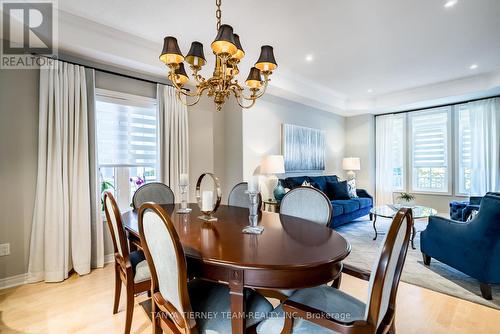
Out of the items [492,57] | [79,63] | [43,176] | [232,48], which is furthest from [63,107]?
[492,57]

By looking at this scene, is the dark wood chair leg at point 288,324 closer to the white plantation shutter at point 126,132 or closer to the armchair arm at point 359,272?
the armchair arm at point 359,272

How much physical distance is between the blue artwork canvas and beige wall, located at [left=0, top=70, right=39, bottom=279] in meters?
3.69

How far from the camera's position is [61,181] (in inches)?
105

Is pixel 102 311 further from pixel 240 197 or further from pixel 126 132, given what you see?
pixel 126 132

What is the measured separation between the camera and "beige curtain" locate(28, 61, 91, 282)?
260 cm

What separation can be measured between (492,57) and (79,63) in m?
5.64

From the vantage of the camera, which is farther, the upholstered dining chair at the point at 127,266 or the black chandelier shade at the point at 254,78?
the black chandelier shade at the point at 254,78

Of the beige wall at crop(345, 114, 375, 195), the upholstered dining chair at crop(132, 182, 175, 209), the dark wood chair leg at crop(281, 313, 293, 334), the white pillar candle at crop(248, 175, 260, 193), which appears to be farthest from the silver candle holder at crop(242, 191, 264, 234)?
the beige wall at crop(345, 114, 375, 195)

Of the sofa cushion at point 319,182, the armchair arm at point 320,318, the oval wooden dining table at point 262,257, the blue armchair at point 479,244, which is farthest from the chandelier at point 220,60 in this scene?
the sofa cushion at point 319,182

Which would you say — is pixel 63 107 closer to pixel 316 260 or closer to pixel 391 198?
pixel 316 260

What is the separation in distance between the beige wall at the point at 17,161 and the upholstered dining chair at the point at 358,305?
9.15 feet

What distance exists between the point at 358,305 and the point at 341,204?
11.0 feet

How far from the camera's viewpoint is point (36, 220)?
2.60 meters

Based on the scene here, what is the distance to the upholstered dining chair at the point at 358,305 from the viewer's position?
0.99 m
